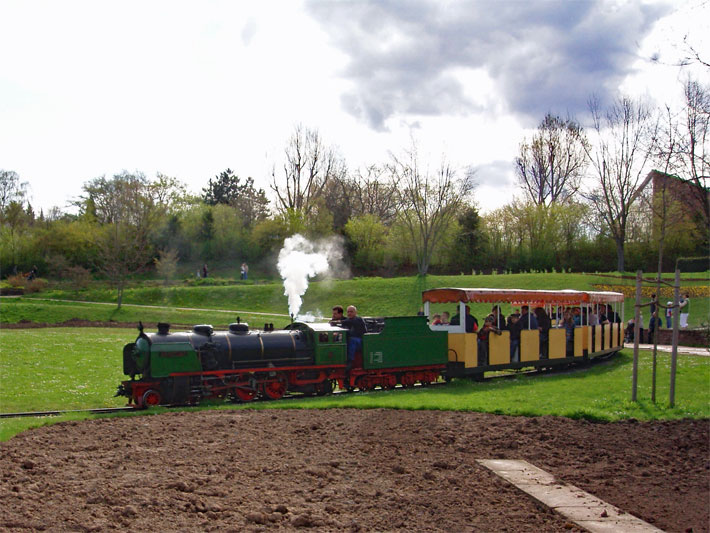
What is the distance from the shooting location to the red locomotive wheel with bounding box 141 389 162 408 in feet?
43.7

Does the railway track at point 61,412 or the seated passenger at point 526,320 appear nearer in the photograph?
the railway track at point 61,412

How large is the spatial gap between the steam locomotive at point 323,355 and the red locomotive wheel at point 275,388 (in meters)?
0.02

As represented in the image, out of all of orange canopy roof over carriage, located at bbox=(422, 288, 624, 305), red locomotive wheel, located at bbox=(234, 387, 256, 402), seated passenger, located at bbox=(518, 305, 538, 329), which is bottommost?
red locomotive wheel, located at bbox=(234, 387, 256, 402)

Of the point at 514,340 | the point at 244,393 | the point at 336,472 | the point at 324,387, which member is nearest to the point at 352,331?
the point at 324,387

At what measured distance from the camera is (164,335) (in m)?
13.8

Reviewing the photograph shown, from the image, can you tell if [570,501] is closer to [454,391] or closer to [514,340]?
[454,391]

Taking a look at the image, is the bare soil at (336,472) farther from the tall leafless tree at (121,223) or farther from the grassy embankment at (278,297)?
the tall leafless tree at (121,223)

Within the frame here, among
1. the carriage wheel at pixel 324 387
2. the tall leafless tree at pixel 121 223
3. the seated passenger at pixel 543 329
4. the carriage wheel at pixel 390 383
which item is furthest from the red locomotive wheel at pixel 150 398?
the tall leafless tree at pixel 121 223

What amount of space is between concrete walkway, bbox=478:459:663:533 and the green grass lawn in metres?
3.86

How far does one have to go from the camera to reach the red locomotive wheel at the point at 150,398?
525 inches

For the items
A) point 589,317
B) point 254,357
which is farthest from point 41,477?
point 589,317

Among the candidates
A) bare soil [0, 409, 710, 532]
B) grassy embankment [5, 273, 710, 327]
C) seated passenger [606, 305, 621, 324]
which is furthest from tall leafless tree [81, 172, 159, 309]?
bare soil [0, 409, 710, 532]

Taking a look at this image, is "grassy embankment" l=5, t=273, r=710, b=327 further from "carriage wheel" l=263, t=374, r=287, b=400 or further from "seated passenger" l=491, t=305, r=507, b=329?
"carriage wheel" l=263, t=374, r=287, b=400

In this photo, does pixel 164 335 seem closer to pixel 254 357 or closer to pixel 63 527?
pixel 254 357
